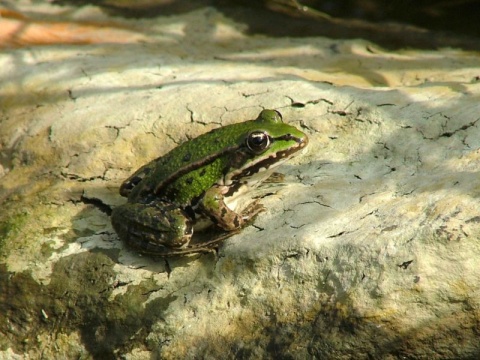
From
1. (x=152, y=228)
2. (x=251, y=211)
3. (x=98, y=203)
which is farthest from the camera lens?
(x=98, y=203)

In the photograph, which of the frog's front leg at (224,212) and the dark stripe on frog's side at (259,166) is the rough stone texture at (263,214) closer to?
the frog's front leg at (224,212)

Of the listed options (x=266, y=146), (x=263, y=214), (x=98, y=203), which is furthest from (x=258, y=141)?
(x=98, y=203)

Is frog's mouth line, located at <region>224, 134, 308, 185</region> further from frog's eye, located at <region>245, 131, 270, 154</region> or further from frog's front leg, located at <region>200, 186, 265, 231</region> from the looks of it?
frog's front leg, located at <region>200, 186, 265, 231</region>

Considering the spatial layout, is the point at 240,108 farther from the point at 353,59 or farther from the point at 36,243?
the point at 36,243

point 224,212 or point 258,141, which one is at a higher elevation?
point 258,141

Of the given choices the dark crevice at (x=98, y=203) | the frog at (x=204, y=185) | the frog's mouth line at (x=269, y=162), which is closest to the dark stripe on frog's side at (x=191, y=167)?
the frog at (x=204, y=185)

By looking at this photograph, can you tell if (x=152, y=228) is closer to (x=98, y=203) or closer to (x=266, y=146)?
(x=98, y=203)

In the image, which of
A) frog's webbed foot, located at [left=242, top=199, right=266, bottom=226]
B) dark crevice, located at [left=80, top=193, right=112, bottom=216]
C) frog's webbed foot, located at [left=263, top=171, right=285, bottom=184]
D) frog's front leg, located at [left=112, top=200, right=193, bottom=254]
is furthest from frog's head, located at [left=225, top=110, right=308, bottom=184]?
dark crevice, located at [left=80, top=193, right=112, bottom=216]
